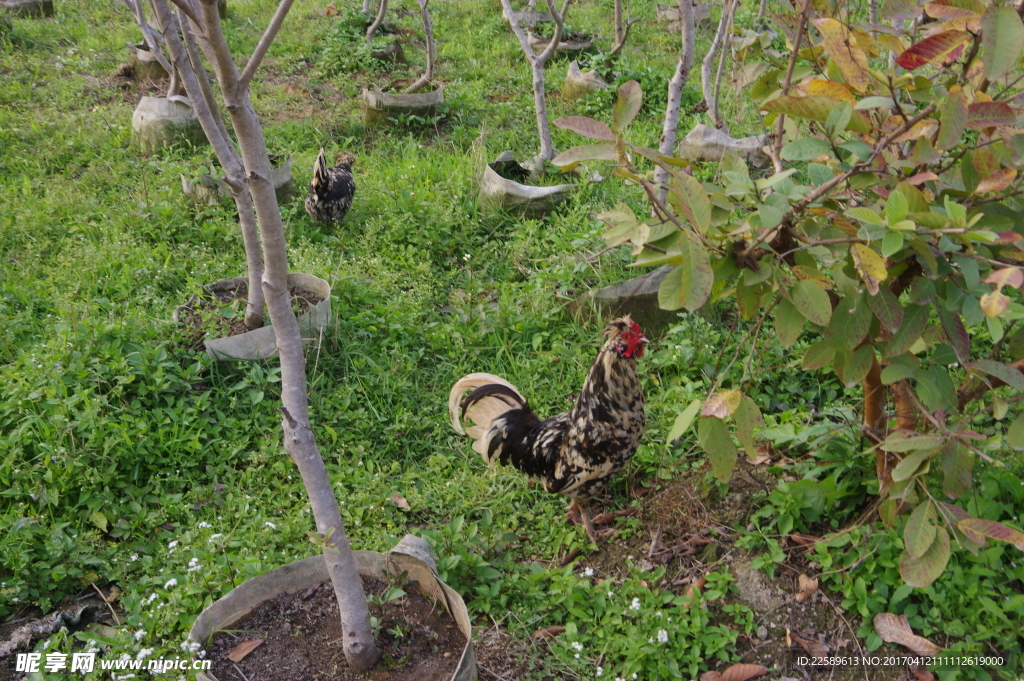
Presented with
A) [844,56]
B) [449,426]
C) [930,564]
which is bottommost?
[449,426]

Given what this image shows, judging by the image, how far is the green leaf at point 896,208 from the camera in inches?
71.3

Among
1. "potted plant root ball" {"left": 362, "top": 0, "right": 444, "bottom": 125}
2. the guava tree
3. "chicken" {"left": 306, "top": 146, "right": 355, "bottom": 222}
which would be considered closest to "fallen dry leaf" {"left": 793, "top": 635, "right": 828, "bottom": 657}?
the guava tree

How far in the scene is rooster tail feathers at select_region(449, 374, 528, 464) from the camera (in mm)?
3795

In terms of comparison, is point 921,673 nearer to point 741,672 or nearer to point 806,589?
point 806,589

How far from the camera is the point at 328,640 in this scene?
255 cm

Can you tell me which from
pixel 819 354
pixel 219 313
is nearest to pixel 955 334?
pixel 819 354

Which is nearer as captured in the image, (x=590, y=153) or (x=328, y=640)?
(x=590, y=153)

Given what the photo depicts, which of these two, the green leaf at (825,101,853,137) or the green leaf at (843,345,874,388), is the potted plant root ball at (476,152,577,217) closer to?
the green leaf at (843,345,874,388)

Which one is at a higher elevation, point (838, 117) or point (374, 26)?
point (838, 117)

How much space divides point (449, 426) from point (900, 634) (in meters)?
2.35

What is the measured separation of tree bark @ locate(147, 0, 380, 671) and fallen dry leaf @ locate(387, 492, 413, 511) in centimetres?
112

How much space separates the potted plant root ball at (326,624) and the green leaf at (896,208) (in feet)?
5.61

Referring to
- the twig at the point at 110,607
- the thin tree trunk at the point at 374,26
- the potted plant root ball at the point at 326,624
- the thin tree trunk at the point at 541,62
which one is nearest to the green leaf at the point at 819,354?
the potted plant root ball at the point at 326,624

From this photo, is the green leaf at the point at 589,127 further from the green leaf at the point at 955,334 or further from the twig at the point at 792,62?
the green leaf at the point at 955,334
